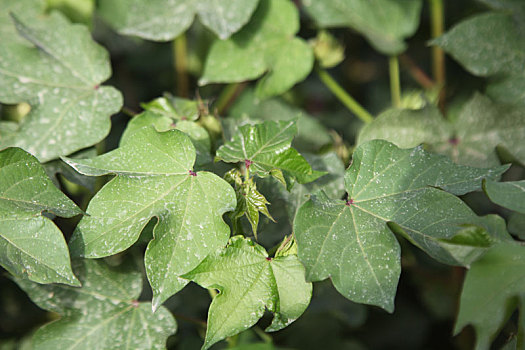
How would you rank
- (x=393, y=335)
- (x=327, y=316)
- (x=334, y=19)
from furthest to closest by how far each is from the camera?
1. (x=393, y=335)
2. (x=327, y=316)
3. (x=334, y=19)

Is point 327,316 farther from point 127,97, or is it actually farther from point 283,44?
point 127,97

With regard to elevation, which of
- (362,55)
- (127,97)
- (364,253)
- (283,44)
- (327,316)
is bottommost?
(327,316)

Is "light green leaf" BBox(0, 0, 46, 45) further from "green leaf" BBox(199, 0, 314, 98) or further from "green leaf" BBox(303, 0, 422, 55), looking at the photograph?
"green leaf" BBox(303, 0, 422, 55)

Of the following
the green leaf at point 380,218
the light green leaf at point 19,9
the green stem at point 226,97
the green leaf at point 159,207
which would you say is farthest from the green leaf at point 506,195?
the light green leaf at point 19,9

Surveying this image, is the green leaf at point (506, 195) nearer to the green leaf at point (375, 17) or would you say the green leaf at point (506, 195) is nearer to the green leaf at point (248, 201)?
the green leaf at point (248, 201)

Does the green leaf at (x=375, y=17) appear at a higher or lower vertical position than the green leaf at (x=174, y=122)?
higher

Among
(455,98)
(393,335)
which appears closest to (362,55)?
(455,98)
